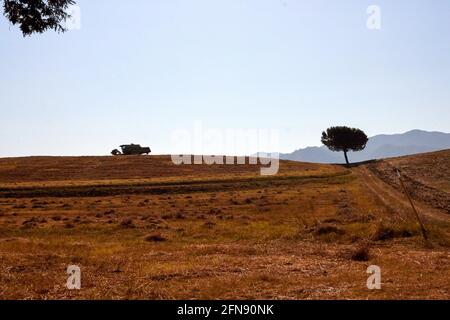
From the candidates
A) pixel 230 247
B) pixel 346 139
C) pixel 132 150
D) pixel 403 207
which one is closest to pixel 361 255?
pixel 230 247

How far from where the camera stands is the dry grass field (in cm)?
1266

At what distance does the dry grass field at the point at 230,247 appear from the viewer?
12656 mm

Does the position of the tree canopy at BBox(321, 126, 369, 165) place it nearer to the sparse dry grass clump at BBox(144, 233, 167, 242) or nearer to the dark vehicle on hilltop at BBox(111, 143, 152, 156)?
the dark vehicle on hilltop at BBox(111, 143, 152, 156)

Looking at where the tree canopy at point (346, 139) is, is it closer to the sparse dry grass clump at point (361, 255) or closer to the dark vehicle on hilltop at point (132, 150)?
the dark vehicle on hilltop at point (132, 150)

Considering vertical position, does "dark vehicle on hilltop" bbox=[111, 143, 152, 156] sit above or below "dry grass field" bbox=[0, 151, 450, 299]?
above

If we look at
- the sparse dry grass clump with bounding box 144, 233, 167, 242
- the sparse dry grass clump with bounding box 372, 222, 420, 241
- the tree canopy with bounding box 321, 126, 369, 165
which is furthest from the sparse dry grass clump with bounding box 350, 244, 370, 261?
the tree canopy with bounding box 321, 126, 369, 165

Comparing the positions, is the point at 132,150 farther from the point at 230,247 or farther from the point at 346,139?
the point at 230,247

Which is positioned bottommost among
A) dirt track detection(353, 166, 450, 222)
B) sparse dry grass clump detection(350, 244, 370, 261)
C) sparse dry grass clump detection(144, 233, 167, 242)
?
sparse dry grass clump detection(144, 233, 167, 242)

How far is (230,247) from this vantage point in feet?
66.9

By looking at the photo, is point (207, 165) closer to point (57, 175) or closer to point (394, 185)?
point (57, 175)

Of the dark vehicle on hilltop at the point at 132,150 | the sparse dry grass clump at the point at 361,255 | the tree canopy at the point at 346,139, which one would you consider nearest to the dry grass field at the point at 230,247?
the sparse dry grass clump at the point at 361,255

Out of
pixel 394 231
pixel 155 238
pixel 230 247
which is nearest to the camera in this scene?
pixel 230 247
